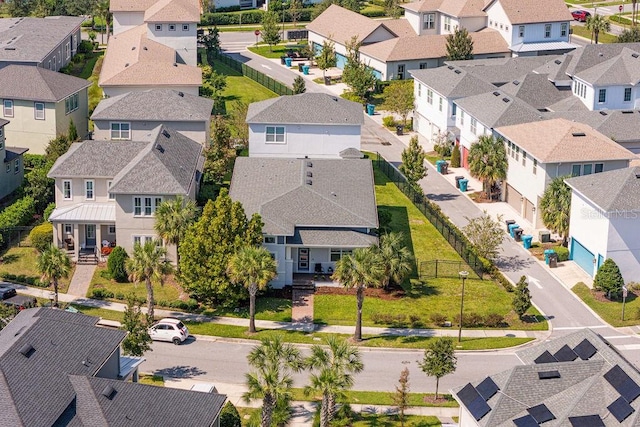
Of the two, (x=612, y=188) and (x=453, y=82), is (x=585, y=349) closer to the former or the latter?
(x=612, y=188)

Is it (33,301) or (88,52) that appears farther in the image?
(88,52)

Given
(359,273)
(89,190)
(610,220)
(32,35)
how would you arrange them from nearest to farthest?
1. (359,273)
2. (610,220)
3. (89,190)
4. (32,35)

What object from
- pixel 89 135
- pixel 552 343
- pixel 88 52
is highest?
pixel 88 52

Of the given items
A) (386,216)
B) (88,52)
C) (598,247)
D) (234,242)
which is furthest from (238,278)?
(88,52)

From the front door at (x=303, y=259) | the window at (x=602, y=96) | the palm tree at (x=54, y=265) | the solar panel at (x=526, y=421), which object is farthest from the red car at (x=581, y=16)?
the solar panel at (x=526, y=421)

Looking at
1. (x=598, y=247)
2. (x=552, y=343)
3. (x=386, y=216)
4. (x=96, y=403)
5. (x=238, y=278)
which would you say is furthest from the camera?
(x=386, y=216)

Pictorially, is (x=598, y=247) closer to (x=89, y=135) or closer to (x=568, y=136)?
(x=568, y=136)

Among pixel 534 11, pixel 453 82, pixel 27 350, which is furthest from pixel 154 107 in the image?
pixel 534 11
